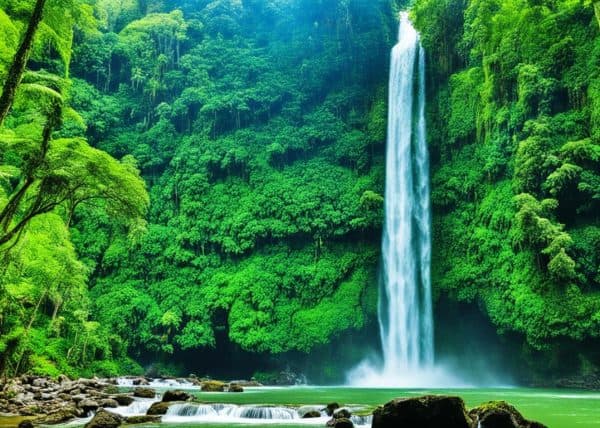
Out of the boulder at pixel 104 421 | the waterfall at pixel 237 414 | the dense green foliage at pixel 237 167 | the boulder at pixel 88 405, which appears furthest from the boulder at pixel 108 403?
the dense green foliage at pixel 237 167

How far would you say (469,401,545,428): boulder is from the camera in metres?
8.86

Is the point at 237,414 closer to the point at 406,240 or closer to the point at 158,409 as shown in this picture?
the point at 158,409

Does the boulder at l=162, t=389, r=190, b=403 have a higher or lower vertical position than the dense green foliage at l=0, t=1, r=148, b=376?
lower

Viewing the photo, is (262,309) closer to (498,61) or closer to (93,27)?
(498,61)

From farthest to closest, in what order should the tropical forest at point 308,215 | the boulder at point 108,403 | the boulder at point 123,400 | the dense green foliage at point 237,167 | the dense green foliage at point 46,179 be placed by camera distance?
the dense green foliage at point 237,167, the tropical forest at point 308,215, the boulder at point 123,400, the boulder at point 108,403, the dense green foliage at point 46,179

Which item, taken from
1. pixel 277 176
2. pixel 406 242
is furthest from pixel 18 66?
pixel 277 176

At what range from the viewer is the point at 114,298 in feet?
111

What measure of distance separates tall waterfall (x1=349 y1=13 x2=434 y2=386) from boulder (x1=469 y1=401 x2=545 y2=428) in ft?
63.1

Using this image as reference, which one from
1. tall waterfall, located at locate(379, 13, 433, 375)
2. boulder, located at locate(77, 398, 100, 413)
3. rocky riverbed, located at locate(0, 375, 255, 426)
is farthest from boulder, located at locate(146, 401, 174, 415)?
tall waterfall, located at locate(379, 13, 433, 375)

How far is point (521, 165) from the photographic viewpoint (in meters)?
25.2

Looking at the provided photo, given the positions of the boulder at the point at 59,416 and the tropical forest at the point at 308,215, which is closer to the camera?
the boulder at the point at 59,416

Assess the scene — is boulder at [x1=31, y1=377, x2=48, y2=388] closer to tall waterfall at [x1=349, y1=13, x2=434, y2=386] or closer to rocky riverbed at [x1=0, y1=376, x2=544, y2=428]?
rocky riverbed at [x1=0, y1=376, x2=544, y2=428]

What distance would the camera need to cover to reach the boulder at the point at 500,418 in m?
8.86

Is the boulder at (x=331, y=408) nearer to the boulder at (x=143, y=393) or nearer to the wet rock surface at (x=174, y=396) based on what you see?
the wet rock surface at (x=174, y=396)
